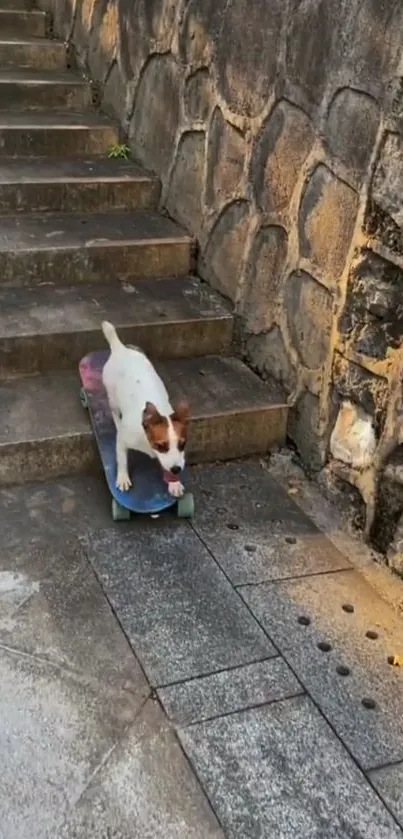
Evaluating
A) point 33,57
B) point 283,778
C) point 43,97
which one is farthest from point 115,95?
point 283,778

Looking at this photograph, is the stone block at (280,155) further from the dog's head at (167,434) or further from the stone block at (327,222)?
the dog's head at (167,434)

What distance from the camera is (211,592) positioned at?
3.17m

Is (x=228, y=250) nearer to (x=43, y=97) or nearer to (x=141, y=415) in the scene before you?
(x=141, y=415)

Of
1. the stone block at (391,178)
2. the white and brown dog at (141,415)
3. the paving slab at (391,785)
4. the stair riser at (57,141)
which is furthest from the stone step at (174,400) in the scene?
the stair riser at (57,141)

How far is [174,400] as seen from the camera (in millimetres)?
3984

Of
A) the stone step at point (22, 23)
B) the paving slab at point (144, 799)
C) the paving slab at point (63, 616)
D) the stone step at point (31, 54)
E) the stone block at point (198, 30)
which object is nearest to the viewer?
the paving slab at point (144, 799)

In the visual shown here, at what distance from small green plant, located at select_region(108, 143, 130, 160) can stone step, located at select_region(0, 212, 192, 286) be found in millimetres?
694

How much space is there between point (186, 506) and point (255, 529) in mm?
306

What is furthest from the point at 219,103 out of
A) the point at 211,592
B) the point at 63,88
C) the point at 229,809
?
the point at 229,809

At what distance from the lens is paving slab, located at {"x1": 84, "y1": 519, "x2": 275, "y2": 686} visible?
2.86 m

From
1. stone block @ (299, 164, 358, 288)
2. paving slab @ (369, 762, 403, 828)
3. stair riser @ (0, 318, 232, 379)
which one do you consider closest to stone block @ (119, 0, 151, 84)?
stair riser @ (0, 318, 232, 379)

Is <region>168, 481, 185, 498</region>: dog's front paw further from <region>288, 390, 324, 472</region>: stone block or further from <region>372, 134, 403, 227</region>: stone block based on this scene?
<region>372, 134, 403, 227</region>: stone block

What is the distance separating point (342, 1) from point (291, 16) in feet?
1.43

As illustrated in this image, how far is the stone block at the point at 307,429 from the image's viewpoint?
386cm
